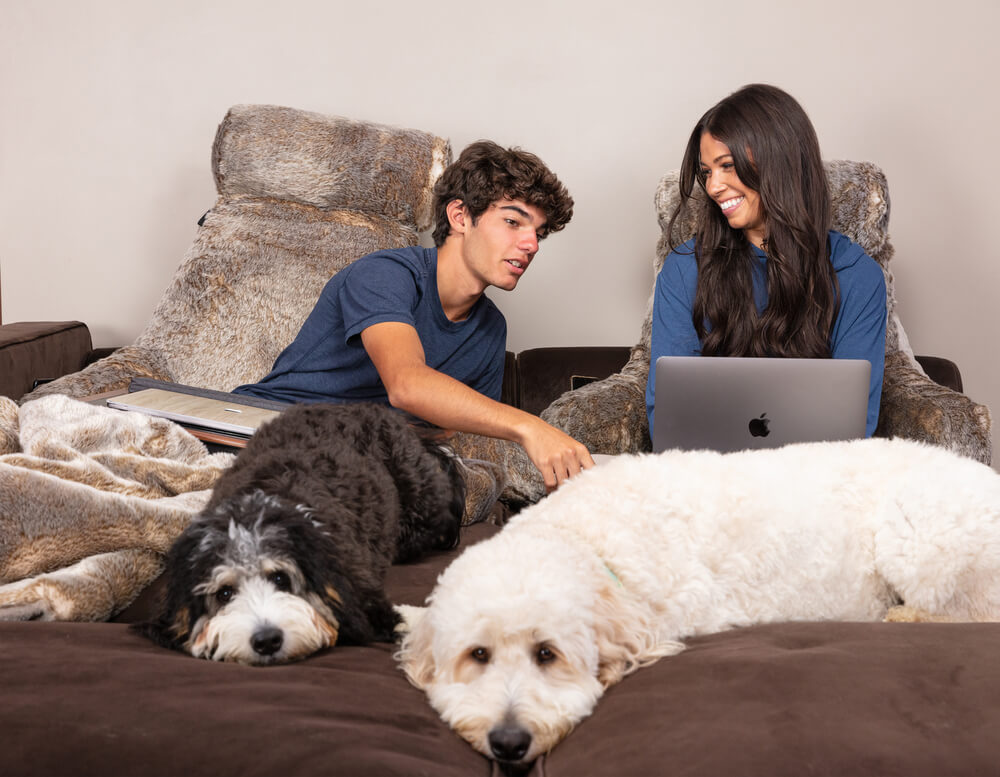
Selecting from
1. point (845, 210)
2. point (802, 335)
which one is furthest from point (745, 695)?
point (845, 210)

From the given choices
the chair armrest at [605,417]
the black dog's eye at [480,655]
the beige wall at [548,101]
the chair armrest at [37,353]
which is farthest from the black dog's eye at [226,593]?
the beige wall at [548,101]

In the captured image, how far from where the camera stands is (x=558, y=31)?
397cm

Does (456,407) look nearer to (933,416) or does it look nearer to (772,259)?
(772,259)

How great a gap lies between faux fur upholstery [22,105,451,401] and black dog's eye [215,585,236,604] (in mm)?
2073

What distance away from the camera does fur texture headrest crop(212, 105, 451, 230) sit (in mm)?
3480

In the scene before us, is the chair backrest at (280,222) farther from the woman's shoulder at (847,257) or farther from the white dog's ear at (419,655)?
the white dog's ear at (419,655)

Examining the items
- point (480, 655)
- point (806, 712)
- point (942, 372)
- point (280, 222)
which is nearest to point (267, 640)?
point (480, 655)

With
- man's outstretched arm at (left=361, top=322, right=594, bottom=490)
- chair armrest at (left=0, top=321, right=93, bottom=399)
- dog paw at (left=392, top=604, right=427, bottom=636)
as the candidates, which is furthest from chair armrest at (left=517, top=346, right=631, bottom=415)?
dog paw at (left=392, top=604, right=427, bottom=636)

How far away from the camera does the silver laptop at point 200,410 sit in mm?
2180

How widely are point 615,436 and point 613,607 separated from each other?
56.3 inches

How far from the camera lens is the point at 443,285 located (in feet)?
9.07

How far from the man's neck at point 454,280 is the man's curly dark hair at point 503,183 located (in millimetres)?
129

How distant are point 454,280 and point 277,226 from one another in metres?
1.11

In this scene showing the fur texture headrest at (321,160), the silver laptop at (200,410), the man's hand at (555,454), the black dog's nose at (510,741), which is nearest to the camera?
the black dog's nose at (510,741)
